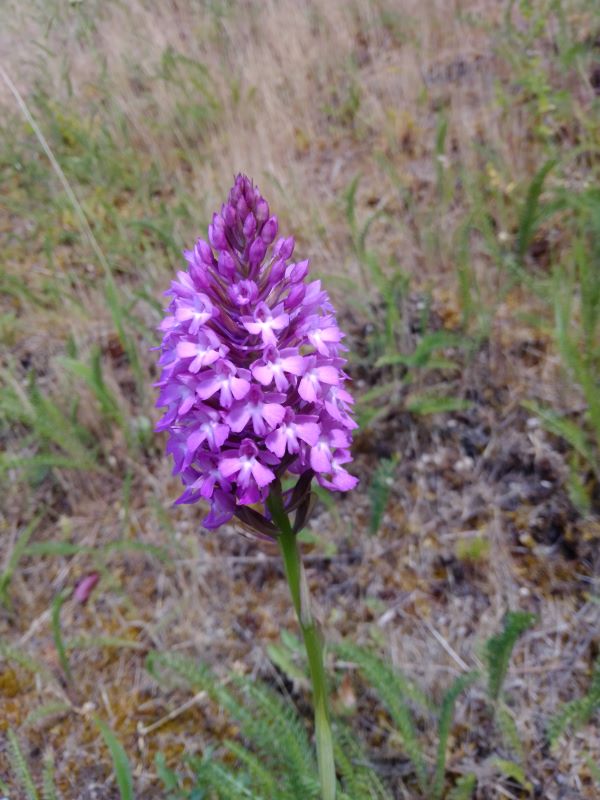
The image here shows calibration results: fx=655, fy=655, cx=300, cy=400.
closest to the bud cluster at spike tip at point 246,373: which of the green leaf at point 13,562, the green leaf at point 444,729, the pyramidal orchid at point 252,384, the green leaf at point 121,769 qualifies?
the pyramidal orchid at point 252,384

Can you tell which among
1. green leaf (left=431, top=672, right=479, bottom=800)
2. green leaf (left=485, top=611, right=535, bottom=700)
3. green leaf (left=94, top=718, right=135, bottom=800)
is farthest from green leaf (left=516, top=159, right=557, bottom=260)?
green leaf (left=94, top=718, right=135, bottom=800)

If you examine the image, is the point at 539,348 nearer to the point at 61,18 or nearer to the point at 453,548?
the point at 453,548

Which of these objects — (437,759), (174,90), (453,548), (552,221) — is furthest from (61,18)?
(437,759)

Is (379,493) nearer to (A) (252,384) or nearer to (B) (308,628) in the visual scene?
(B) (308,628)

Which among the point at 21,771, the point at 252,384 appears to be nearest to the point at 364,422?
the point at 252,384

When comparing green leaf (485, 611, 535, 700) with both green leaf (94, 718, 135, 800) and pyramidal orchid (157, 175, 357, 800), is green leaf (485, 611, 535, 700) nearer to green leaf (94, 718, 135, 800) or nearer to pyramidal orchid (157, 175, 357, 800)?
pyramidal orchid (157, 175, 357, 800)

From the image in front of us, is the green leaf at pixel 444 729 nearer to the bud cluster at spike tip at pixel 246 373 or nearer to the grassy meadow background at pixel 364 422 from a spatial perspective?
the grassy meadow background at pixel 364 422
